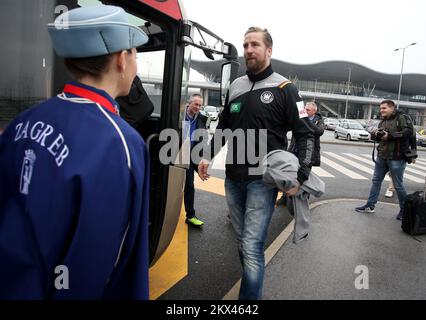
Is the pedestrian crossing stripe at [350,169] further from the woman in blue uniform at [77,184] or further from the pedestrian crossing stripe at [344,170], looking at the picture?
the woman in blue uniform at [77,184]

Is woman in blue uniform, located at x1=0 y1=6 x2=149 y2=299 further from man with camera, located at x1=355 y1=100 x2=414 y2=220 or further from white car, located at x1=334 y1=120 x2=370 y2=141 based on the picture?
white car, located at x1=334 y1=120 x2=370 y2=141

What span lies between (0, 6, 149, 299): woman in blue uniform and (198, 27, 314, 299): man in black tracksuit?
4.75ft

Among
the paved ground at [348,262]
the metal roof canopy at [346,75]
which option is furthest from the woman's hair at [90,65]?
the metal roof canopy at [346,75]

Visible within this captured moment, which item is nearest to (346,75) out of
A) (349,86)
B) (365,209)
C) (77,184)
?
(349,86)

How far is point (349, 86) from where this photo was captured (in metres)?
77.1

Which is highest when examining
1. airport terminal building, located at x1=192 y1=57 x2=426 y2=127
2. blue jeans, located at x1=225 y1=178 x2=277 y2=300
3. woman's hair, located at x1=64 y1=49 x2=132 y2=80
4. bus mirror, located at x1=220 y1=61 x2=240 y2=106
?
airport terminal building, located at x1=192 y1=57 x2=426 y2=127

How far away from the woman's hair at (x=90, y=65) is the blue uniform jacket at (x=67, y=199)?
100 mm

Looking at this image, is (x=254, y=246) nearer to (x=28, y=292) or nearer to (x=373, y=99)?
(x=28, y=292)

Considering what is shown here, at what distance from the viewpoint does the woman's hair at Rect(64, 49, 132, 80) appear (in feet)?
3.66

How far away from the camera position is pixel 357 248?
4.16 metres

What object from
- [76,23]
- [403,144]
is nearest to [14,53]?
[76,23]

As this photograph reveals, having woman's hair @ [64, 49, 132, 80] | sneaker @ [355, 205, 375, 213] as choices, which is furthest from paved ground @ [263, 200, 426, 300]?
woman's hair @ [64, 49, 132, 80]

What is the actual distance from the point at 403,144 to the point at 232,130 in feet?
12.5

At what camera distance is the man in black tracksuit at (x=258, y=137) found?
97.0 inches
